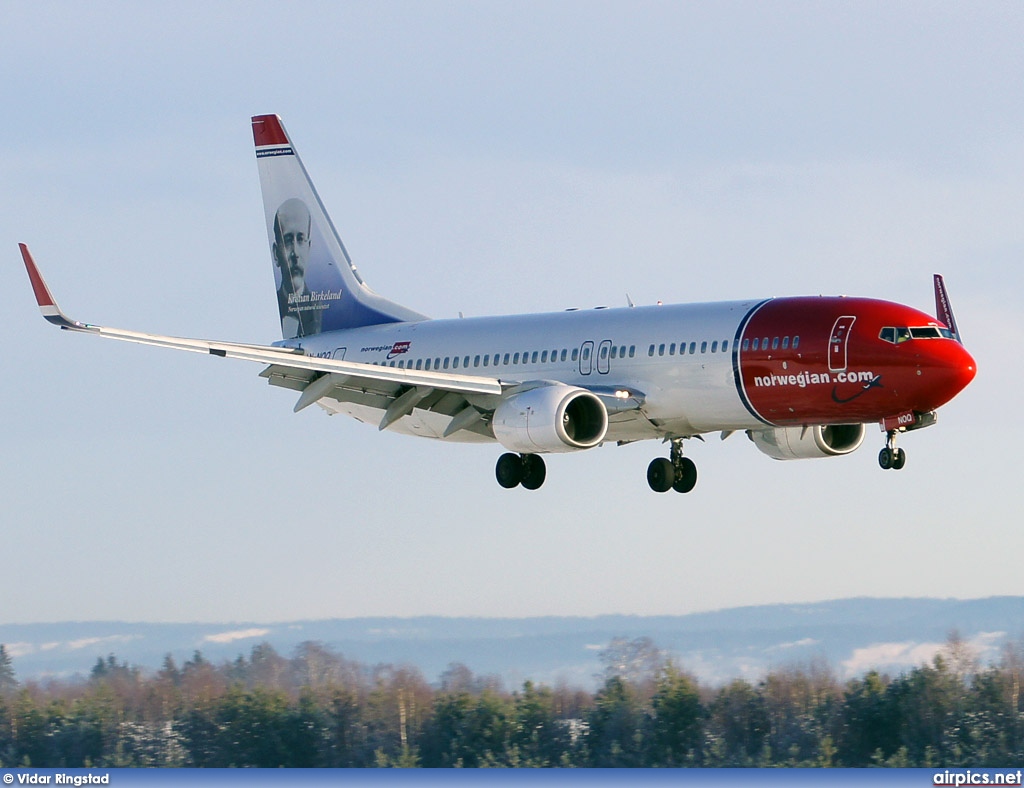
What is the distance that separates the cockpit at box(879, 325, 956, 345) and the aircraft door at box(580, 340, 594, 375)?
27.5 ft

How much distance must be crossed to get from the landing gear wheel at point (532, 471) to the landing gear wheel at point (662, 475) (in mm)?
3921

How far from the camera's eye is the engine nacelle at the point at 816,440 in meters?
50.6

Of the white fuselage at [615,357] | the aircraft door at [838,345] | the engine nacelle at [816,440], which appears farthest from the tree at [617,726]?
the aircraft door at [838,345]

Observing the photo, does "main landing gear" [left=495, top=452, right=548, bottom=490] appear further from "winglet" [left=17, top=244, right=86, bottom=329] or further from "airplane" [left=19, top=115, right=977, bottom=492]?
"winglet" [left=17, top=244, right=86, bottom=329]

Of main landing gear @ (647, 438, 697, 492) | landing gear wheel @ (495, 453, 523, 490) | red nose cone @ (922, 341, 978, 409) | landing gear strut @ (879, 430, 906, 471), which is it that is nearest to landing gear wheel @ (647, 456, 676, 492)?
main landing gear @ (647, 438, 697, 492)

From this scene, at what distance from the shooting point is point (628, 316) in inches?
1923

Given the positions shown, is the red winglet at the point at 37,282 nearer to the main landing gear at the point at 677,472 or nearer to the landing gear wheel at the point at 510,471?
the landing gear wheel at the point at 510,471

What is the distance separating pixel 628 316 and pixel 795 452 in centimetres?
667

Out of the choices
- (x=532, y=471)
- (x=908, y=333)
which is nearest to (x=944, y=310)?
(x=908, y=333)

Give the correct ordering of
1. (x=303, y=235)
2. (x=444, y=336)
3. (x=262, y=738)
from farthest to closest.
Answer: (x=262, y=738) → (x=303, y=235) → (x=444, y=336)

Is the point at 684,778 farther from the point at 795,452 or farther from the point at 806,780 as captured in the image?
Answer: the point at 795,452

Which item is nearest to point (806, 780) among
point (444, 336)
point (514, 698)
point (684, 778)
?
point (684, 778)

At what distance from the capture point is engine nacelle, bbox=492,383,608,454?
4603 centimetres

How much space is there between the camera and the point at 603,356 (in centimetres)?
4853
